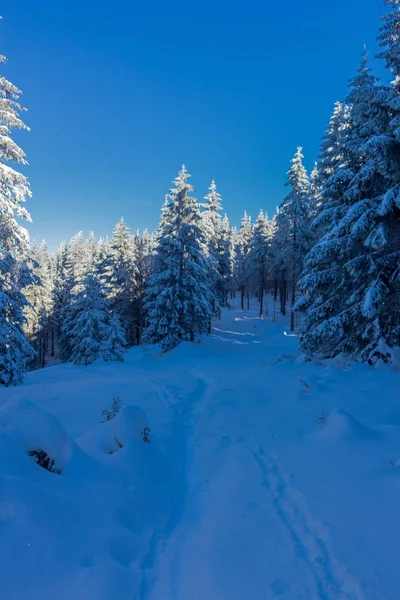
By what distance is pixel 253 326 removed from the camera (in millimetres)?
35156

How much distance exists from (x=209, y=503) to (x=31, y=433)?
2.89 meters

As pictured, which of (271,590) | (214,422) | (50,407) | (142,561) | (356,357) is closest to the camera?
(271,590)

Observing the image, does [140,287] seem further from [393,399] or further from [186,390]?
[393,399]

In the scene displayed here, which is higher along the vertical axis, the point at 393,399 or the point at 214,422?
the point at 393,399

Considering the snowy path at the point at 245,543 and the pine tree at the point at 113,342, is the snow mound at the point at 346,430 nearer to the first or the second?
the snowy path at the point at 245,543

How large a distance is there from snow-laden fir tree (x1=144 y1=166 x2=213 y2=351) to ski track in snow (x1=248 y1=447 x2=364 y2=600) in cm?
1656

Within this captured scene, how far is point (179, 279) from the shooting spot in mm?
22047

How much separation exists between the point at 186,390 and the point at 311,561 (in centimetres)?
767

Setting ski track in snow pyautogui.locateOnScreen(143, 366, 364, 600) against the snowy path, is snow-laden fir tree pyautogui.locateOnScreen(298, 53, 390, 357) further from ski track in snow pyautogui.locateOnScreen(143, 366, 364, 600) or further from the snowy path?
the snowy path

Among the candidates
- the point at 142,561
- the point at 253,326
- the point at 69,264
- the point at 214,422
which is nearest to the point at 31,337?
the point at 69,264

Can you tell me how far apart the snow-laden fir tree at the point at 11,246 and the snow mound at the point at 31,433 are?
8.06 metres

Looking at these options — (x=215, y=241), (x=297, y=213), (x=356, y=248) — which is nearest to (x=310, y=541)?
(x=356, y=248)

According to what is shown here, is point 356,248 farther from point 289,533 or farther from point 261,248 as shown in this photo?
point 261,248

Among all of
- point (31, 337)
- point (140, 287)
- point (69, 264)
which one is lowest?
point (31, 337)
